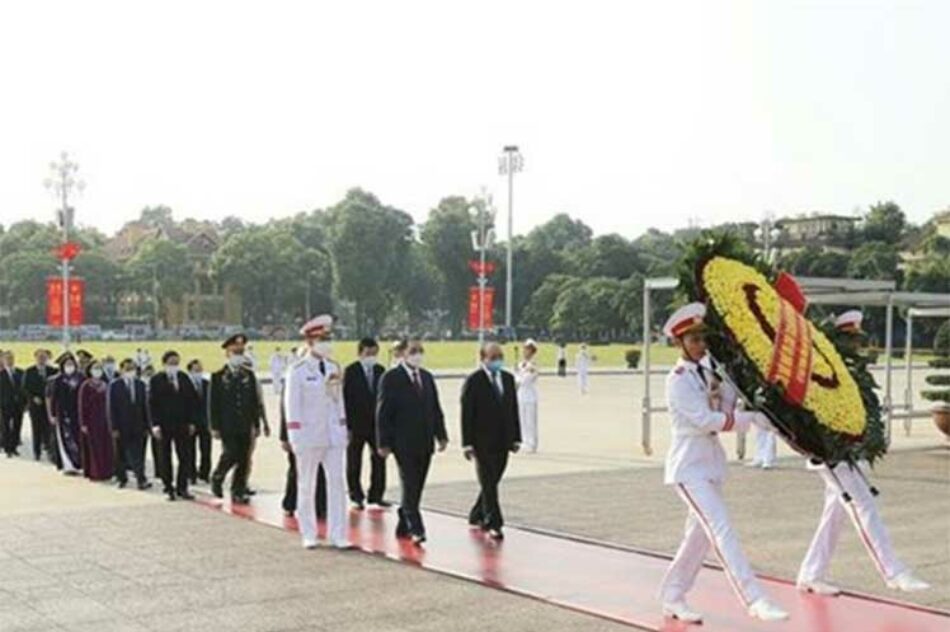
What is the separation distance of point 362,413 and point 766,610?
20.4ft

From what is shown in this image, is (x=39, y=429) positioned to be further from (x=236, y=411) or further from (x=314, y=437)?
(x=314, y=437)

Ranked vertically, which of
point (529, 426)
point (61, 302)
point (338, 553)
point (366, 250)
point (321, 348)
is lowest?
point (338, 553)

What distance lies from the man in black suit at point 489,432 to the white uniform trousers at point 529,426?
29.0ft

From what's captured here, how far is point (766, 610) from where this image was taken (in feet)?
24.3

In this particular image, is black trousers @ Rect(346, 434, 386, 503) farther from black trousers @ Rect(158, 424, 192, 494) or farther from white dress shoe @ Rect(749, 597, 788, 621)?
white dress shoe @ Rect(749, 597, 788, 621)

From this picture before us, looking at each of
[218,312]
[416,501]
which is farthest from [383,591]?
[218,312]

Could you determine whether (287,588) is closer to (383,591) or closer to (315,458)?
(383,591)

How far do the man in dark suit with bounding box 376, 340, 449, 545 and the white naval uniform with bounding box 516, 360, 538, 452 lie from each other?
8730 mm

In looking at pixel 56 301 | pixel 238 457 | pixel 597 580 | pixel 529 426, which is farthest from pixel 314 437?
pixel 56 301

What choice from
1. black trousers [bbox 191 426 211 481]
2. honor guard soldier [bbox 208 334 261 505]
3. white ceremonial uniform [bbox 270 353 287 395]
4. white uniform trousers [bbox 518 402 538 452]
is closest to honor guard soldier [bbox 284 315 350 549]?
honor guard soldier [bbox 208 334 261 505]

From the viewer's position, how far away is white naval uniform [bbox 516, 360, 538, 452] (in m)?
20.2

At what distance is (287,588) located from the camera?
9.01 meters

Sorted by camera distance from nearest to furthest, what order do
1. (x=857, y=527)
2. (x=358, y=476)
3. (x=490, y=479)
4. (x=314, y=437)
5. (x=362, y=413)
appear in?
(x=857, y=527), (x=314, y=437), (x=490, y=479), (x=362, y=413), (x=358, y=476)

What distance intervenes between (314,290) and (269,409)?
292 feet
